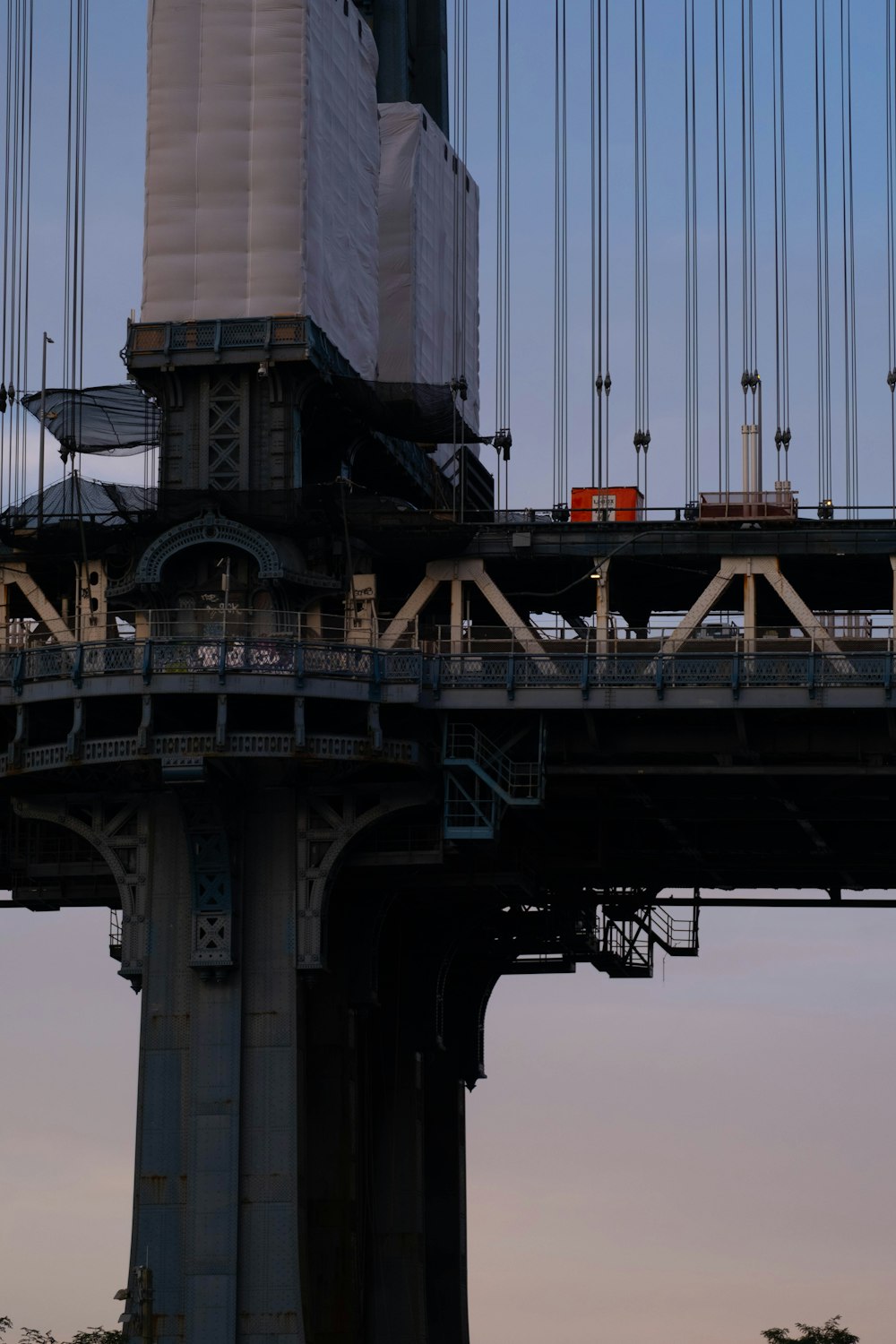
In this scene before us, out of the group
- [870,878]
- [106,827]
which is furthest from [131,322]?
[870,878]

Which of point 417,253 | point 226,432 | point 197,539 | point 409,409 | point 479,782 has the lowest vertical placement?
point 479,782

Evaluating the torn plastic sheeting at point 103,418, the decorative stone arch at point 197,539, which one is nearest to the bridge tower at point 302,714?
the decorative stone arch at point 197,539

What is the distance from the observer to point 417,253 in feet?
401

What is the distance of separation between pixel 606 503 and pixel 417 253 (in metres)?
17.9

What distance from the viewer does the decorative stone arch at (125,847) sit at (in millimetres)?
101375

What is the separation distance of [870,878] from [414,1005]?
19.0m

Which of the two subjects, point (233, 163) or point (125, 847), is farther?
point (233, 163)

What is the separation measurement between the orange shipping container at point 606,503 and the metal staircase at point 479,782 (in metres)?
10.6

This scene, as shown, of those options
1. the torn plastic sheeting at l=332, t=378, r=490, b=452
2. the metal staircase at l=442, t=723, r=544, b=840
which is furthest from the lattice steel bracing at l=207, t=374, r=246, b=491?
the metal staircase at l=442, t=723, r=544, b=840

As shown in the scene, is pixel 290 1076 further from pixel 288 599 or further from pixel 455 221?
pixel 455 221

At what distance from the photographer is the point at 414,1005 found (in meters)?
122

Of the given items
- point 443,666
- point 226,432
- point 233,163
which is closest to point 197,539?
point 226,432

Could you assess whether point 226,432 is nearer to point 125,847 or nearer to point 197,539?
point 197,539

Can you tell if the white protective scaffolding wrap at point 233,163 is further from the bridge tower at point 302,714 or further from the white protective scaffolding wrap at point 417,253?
the white protective scaffolding wrap at point 417,253
